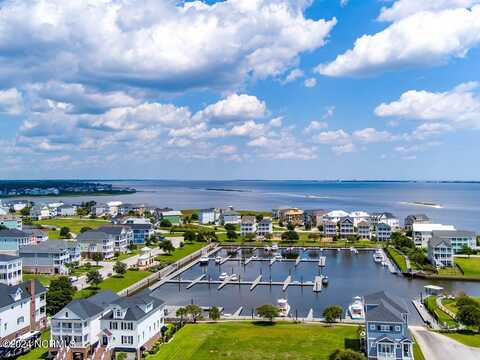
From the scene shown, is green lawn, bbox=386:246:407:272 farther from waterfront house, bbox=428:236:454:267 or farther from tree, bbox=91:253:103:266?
tree, bbox=91:253:103:266

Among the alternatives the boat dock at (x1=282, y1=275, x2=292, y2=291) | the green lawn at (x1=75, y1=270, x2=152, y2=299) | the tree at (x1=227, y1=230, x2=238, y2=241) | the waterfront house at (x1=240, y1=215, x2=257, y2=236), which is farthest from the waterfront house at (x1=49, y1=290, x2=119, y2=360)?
the waterfront house at (x1=240, y1=215, x2=257, y2=236)

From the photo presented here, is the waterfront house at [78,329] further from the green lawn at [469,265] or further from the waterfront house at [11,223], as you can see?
the waterfront house at [11,223]

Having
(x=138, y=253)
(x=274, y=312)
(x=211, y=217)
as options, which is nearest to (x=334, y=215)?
(x=211, y=217)

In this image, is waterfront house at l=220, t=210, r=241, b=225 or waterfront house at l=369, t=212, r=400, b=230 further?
waterfront house at l=220, t=210, r=241, b=225

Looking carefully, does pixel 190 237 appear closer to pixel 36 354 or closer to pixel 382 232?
pixel 382 232

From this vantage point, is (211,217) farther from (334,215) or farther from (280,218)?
(334,215)

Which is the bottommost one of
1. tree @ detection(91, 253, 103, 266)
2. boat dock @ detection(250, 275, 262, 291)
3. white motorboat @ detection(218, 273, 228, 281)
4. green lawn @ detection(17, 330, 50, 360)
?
boat dock @ detection(250, 275, 262, 291)
